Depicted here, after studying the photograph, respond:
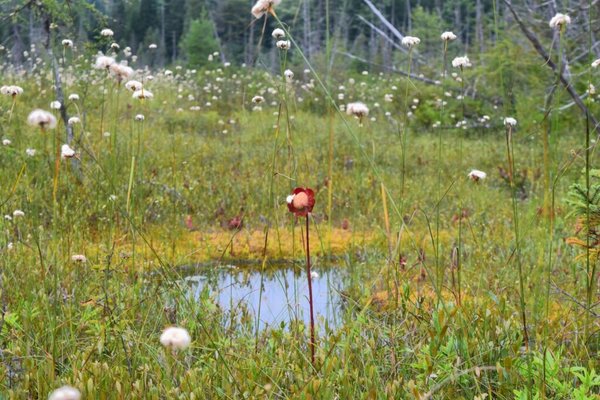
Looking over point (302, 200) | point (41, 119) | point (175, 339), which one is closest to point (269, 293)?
point (302, 200)

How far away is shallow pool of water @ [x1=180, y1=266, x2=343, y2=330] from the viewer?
293 centimetres

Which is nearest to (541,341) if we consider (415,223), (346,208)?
(415,223)

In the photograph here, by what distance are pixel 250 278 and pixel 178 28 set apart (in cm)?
6253

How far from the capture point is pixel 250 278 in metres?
3.73

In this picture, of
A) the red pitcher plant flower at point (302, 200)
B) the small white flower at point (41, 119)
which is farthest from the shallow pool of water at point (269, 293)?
the small white flower at point (41, 119)

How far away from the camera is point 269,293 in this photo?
3.47 meters

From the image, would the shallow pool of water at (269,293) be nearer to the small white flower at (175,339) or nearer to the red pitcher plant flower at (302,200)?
the red pitcher plant flower at (302,200)

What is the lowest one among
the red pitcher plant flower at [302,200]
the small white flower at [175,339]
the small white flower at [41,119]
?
the small white flower at [175,339]

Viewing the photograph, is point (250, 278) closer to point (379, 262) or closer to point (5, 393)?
point (379, 262)

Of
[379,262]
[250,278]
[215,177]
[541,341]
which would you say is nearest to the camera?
[541,341]

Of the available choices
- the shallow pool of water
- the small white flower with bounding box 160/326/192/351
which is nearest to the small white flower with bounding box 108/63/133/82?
the shallow pool of water

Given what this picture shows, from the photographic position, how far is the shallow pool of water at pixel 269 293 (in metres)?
2.93

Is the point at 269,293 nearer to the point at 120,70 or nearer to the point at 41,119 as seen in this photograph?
the point at 120,70

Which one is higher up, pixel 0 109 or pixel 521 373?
pixel 0 109
